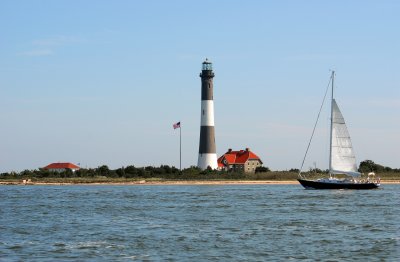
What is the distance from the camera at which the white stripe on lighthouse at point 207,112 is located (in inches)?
4203

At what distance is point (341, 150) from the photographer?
273ft

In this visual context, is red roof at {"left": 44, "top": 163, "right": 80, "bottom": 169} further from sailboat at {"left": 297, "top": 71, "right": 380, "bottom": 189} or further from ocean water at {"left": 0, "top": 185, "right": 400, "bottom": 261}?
ocean water at {"left": 0, "top": 185, "right": 400, "bottom": 261}

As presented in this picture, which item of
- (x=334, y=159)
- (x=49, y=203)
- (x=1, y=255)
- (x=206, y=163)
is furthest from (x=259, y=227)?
(x=206, y=163)

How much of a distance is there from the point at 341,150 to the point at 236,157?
51.9 metres

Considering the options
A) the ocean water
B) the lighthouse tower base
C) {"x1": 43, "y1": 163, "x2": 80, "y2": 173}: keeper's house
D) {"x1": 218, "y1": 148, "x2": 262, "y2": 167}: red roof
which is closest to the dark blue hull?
the ocean water

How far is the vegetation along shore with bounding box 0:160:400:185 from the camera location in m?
110

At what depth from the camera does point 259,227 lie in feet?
131

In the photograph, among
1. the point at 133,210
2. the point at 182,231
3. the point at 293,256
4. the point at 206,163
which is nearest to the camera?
the point at 293,256

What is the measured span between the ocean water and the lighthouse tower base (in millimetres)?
50241

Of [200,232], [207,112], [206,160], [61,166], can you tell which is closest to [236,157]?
[206,160]

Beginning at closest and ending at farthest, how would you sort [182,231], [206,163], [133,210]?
[182,231], [133,210], [206,163]

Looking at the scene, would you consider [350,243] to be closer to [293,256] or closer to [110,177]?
[293,256]

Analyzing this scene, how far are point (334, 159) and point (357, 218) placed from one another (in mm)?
37236

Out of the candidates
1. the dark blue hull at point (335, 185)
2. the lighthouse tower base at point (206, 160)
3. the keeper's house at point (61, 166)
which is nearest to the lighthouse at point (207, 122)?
the lighthouse tower base at point (206, 160)
